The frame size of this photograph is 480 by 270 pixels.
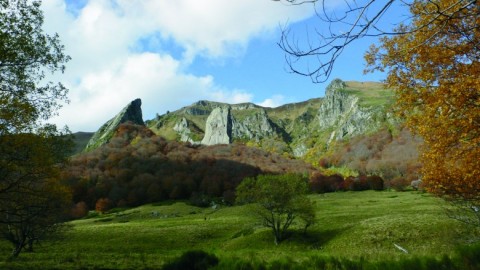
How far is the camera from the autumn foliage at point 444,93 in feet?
42.4

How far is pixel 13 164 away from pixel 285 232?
40.8 metres

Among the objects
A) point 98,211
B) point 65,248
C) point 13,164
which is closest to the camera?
point 13,164

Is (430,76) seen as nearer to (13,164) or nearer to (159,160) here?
(13,164)

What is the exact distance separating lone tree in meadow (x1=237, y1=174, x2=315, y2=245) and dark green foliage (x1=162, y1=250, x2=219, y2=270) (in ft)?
131

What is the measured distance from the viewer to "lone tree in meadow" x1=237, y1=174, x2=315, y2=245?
2046 inches

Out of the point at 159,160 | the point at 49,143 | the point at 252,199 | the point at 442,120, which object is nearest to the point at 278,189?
the point at 252,199

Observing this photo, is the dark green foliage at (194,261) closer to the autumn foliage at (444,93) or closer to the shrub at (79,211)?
the autumn foliage at (444,93)

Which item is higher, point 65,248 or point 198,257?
point 198,257

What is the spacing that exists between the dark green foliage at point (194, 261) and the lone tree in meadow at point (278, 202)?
39.9 m

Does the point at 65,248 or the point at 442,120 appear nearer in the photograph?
the point at 442,120

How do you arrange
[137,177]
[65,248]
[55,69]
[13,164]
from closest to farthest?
A: [13,164], [55,69], [65,248], [137,177]

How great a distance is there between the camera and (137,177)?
538 ft

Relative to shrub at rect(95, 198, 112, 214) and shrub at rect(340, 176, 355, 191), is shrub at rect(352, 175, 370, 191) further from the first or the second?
shrub at rect(95, 198, 112, 214)

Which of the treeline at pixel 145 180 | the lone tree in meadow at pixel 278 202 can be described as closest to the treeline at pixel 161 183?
the treeline at pixel 145 180
